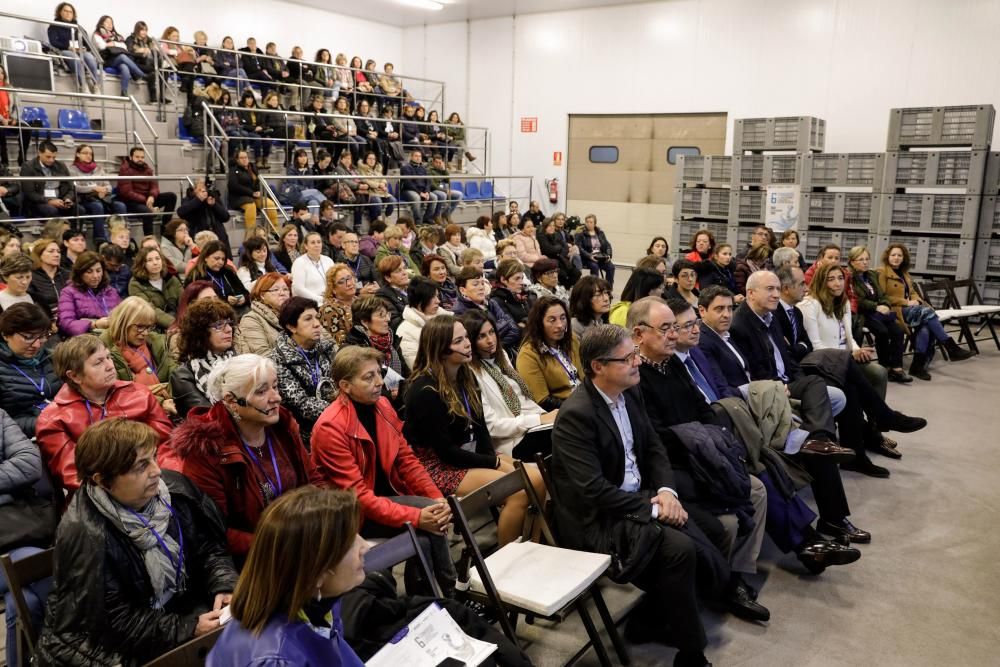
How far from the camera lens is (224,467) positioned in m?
2.62

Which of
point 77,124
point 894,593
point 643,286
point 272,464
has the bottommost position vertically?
point 894,593

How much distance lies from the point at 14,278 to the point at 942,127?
9.72 metres

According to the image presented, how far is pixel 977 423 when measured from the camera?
5793mm

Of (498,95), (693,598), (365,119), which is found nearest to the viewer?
(693,598)

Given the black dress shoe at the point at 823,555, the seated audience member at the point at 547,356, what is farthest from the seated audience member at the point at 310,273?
the black dress shoe at the point at 823,555

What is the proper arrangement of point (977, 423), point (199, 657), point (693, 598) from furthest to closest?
point (977, 423) < point (693, 598) < point (199, 657)

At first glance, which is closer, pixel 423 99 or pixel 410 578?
pixel 410 578

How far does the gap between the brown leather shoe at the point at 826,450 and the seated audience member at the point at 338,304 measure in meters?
2.65

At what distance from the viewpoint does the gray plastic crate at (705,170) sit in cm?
1059

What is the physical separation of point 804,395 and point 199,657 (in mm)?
3545

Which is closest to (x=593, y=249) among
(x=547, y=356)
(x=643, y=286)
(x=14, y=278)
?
(x=643, y=286)

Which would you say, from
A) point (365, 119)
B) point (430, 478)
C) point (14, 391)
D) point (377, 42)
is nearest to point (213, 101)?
point (365, 119)

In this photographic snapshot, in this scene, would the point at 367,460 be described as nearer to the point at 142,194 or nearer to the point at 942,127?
the point at 142,194

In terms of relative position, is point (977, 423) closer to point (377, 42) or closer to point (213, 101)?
point (213, 101)
